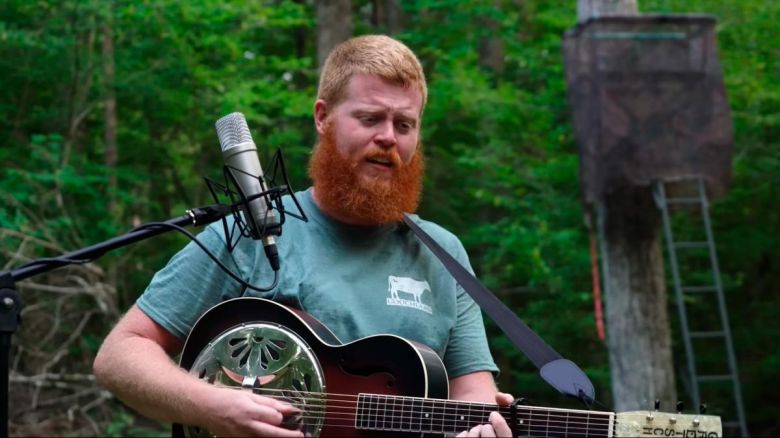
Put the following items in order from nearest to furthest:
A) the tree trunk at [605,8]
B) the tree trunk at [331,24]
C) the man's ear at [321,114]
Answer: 1. the man's ear at [321,114]
2. the tree trunk at [605,8]
3. the tree trunk at [331,24]

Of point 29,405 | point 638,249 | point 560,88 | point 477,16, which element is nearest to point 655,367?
point 638,249

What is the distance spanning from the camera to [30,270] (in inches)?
115

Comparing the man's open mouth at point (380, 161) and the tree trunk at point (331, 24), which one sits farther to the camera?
the tree trunk at point (331, 24)

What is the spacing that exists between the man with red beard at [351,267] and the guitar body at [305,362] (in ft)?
0.26

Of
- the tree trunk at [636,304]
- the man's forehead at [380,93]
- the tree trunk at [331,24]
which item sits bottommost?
the man's forehead at [380,93]

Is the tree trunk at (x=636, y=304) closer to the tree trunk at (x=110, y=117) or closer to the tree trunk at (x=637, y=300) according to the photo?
the tree trunk at (x=637, y=300)

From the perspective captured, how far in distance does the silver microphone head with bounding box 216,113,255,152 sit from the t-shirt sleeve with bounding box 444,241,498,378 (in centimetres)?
80

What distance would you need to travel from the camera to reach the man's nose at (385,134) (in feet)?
10.9

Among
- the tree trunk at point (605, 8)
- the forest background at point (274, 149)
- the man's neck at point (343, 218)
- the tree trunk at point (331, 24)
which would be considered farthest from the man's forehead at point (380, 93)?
the tree trunk at point (331, 24)

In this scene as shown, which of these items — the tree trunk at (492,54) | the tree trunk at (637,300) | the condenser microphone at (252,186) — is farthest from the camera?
the tree trunk at (492,54)

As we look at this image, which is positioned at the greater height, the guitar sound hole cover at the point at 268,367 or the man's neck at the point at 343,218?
the man's neck at the point at 343,218

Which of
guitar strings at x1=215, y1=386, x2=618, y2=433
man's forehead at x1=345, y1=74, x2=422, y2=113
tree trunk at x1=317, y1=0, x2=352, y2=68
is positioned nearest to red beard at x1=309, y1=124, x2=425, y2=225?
man's forehead at x1=345, y1=74, x2=422, y2=113

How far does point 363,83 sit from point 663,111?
7.58 metres

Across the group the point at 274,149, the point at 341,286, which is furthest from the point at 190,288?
the point at 274,149
